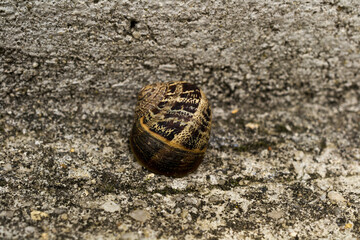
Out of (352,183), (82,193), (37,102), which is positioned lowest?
(352,183)

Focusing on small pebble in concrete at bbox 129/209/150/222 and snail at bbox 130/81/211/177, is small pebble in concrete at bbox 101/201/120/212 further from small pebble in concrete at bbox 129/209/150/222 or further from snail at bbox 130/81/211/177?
snail at bbox 130/81/211/177

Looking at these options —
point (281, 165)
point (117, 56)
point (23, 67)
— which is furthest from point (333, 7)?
point (23, 67)

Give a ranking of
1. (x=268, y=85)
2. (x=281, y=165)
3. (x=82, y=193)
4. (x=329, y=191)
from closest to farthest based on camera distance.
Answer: (x=82, y=193) < (x=329, y=191) < (x=281, y=165) < (x=268, y=85)

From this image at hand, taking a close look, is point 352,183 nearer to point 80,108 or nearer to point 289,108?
point 289,108

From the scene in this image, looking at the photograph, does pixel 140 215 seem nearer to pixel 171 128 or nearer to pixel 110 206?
pixel 110 206

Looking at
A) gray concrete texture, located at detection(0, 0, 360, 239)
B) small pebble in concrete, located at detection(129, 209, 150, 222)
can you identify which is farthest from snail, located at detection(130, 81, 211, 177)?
small pebble in concrete, located at detection(129, 209, 150, 222)

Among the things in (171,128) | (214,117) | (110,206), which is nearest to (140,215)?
(110,206)
